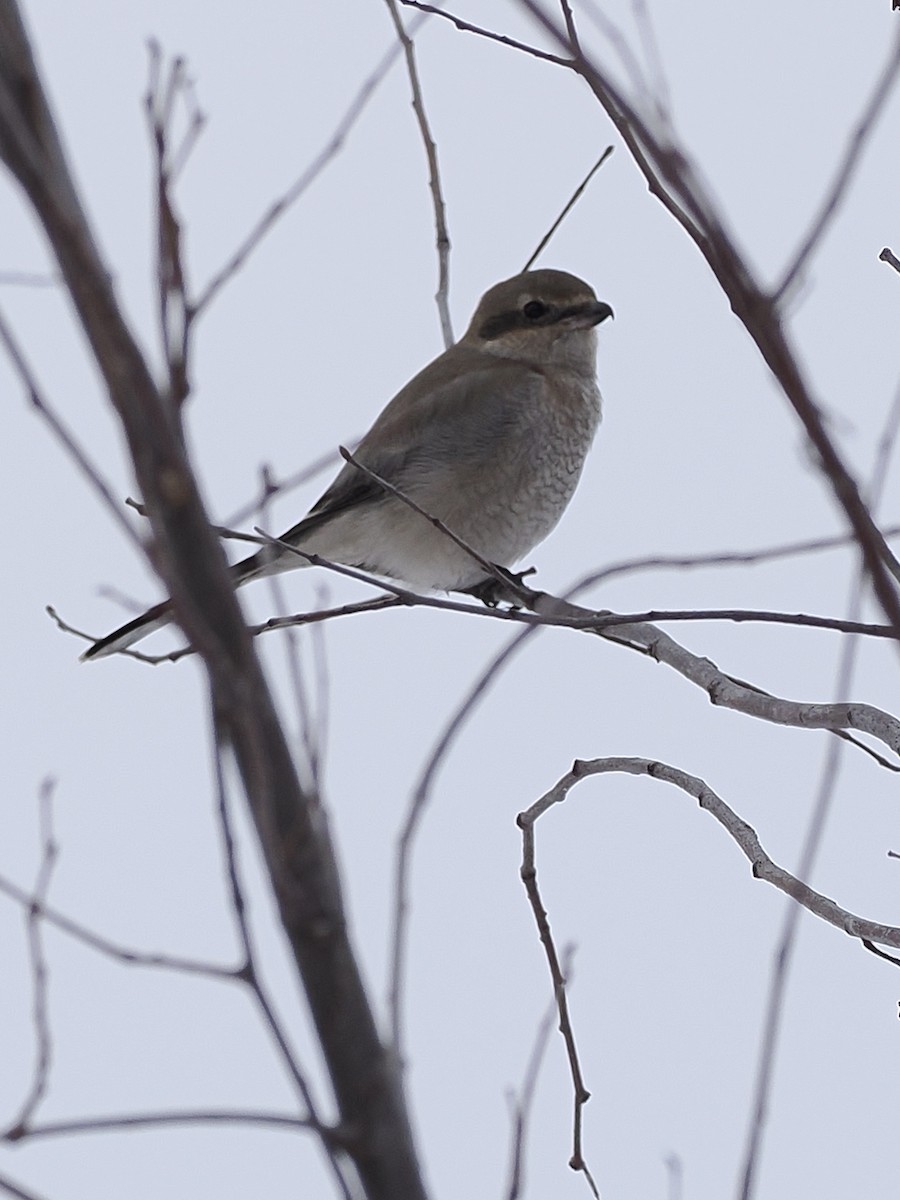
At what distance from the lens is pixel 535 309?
523 cm

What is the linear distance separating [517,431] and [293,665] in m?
3.43

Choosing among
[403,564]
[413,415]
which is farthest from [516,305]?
[403,564]

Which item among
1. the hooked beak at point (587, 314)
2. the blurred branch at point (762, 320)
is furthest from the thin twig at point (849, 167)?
the hooked beak at point (587, 314)

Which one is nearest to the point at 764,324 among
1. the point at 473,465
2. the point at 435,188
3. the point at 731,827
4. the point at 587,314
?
the point at 731,827

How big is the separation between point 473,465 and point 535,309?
770 millimetres

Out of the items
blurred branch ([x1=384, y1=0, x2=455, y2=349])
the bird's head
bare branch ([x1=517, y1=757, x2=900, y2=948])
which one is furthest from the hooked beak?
bare branch ([x1=517, y1=757, x2=900, y2=948])

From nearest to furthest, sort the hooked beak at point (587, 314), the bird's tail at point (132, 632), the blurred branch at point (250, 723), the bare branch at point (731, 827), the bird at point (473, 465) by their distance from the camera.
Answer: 1. the blurred branch at point (250, 723)
2. the bare branch at point (731, 827)
3. the bird's tail at point (132, 632)
4. the bird at point (473, 465)
5. the hooked beak at point (587, 314)

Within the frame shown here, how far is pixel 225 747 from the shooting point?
1.07m

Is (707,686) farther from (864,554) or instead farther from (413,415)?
(413,415)

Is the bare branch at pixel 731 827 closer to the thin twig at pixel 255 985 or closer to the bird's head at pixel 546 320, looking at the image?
the thin twig at pixel 255 985

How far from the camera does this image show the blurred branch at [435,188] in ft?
9.86

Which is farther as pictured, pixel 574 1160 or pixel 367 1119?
pixel 574 1160

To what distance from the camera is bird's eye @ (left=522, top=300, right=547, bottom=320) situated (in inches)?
206

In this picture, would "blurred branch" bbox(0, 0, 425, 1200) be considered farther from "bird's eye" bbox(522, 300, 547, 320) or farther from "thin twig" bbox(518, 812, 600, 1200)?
"bird's eye" bbox(522, 300, 547, 320)
